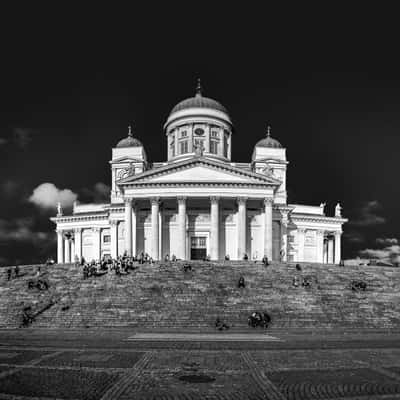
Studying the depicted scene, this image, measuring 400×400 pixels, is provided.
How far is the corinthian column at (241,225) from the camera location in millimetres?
55438

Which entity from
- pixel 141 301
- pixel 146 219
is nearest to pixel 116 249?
pixel 146 219

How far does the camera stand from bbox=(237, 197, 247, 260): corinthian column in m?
55.4

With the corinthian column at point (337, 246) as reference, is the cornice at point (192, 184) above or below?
above

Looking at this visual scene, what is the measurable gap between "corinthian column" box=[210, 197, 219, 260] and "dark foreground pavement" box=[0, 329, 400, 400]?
97.4ft

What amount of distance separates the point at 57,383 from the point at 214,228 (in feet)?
137

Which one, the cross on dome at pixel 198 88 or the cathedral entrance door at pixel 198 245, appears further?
the cross on dome at pixel 198 88

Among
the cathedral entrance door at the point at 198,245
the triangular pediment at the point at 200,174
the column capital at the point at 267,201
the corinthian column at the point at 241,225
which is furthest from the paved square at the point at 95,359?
the cathedral entrance door at the point at 198,245

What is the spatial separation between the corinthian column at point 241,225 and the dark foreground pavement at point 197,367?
30031mm

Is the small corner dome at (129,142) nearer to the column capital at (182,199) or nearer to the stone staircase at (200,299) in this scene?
the column capital at (182,199)

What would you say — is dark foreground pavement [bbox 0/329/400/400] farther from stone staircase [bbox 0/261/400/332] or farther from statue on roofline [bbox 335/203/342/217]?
statue on roofline [bbox 335/203/342/217]

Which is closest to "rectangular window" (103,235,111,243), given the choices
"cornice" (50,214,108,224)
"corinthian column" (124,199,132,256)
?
"cornice" (50,214,108,224)

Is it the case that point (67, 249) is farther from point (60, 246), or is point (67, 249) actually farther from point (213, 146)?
point (213, 146)

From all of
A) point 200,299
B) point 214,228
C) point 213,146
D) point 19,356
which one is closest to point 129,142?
point 213,146

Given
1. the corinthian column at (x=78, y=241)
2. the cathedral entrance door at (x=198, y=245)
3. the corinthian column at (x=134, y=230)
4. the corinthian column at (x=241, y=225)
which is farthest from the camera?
the corinthian column at (x=78, y=241)
